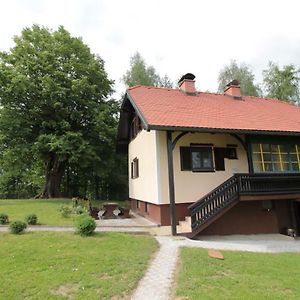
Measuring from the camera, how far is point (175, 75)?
3139cm

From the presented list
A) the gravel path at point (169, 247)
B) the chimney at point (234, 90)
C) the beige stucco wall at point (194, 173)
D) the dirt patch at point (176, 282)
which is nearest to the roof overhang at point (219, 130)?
the beige stucco wall at point (194, 173)

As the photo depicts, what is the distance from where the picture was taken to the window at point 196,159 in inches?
465

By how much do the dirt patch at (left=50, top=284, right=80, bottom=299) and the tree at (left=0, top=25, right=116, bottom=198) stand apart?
45.8ft

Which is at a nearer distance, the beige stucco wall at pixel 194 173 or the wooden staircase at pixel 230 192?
the wooden staircase at pixel 230 192

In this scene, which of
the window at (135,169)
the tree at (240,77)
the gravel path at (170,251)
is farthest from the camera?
the tree at (240,77)

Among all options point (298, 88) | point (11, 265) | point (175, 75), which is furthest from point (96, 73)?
point (298, 88)

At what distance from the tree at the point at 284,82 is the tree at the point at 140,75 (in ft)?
35.8

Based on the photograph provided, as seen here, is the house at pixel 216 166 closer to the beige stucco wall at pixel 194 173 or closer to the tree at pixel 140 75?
the beige stucco wall at pixel 194 173

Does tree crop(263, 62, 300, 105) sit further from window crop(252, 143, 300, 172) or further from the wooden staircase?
the wooden staircase

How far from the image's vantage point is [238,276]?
595cm

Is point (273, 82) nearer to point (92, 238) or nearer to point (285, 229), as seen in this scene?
point (285, 229)

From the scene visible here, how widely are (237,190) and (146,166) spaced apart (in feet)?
14.2

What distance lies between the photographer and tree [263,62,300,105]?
28781 millimetres

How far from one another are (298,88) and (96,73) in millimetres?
20386
